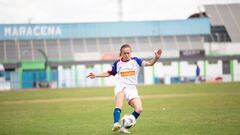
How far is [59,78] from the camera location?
63.8 metres

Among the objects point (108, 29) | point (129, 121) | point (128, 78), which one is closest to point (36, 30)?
point (108, 29)

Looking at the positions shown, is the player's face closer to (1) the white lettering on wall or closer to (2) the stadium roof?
(2) the stadium roof

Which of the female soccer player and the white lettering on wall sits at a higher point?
the white lettering on wall

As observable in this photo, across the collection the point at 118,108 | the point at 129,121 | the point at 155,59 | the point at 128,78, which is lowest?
the point at 129,121

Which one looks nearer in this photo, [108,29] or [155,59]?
[155,59]

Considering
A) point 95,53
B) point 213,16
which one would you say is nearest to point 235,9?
point 213,16

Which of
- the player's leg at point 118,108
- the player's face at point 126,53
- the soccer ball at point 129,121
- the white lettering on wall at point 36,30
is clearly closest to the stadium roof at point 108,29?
Answer: the white lettering on wall at point 36,30

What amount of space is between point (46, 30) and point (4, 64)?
11143mm

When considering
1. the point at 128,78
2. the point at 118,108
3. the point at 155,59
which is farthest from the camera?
the point at 128,78

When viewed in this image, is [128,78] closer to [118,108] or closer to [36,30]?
[118,108]

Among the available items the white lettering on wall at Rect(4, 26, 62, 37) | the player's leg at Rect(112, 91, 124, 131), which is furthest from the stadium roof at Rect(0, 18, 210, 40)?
the player's leg at Rect(112, 91, 124, 131)

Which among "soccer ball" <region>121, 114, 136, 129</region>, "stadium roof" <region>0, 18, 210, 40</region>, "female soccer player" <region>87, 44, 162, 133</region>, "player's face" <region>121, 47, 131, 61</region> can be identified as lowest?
"soccer ball" <region>121, 114, 136, 129</region>

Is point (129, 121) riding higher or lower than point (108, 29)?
lower

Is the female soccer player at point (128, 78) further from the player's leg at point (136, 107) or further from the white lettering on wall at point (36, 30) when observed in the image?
the white lettering on wall at point (36, 30)
